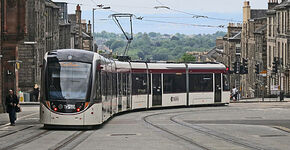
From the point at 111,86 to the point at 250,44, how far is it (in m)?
69.5

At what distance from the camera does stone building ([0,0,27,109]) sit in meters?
41.8

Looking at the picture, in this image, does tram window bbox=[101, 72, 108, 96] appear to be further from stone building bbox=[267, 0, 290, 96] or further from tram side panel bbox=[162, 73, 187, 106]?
stone building bbox=[267, 0, 290, 96]

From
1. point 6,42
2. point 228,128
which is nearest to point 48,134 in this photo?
point 228,128

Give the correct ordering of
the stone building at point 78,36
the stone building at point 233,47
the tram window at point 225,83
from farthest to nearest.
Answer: the stone building at point 233,47 → the stone building at point 78,36 → the tram window at point 225,83

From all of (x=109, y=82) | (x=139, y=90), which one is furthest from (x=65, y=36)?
(x=109, y=82)

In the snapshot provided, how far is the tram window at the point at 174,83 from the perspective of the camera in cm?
4341

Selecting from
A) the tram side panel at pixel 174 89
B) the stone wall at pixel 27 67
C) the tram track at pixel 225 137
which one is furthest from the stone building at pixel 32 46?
the tram track at pixel 225 137

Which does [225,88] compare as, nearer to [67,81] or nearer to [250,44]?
[67,81]

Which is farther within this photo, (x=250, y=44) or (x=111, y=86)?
(x=250, y=44)

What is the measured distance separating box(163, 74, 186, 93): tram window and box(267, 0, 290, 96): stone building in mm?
24669

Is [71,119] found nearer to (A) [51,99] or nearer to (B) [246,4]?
(A) [51,99]

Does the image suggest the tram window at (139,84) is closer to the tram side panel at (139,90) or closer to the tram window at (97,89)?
the tram side panel at (139,90)

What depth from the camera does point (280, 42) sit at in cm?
7788

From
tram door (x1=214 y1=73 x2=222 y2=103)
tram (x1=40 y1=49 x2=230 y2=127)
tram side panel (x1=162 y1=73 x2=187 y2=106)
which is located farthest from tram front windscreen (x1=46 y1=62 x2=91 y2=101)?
tram door (x1=214 y1=73 x2=222 y2=103)
